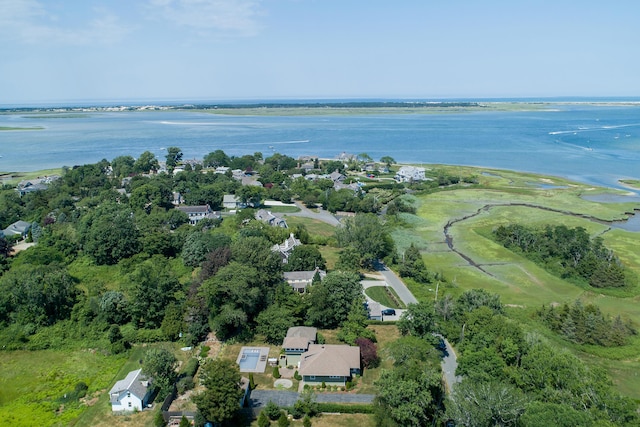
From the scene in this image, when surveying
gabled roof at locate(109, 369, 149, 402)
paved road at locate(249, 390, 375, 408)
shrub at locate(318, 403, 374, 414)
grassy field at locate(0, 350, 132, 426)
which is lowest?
grassy field at locate(0, 350, 132, 426)

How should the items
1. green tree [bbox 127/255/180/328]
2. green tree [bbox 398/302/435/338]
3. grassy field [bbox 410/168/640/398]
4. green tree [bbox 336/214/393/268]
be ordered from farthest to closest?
green tree [bbox 336/214/393/268] < grassy field [bbox 410/168/640/398] < green tree [bbox 127/255/180/328] < green tree [bbox 398/302/435/338]

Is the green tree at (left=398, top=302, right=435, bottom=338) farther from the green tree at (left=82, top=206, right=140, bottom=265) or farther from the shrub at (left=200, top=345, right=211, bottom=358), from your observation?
the green tree at (left=82, top=206, right=140, bottom=265)

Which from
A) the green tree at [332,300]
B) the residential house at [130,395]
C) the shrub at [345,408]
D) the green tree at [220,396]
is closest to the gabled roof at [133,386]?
the residential house at [130,395]

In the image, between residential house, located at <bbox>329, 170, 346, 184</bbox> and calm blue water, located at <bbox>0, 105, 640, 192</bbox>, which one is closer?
residential house, located at <bbox>329, 170, 346, 184</bbox>

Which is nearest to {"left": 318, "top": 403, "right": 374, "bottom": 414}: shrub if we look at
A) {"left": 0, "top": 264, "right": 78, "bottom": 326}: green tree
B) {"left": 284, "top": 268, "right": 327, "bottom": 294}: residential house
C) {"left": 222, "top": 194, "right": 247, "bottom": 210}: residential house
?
{"left": 284, "top": 268, "right": 327, "bottom": 294}: residential house

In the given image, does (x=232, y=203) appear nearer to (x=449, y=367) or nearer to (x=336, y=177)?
(x=336, y=177)

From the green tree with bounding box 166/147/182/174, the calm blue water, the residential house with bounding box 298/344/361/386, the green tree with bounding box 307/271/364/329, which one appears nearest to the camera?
the residential house with bounding box 298/344/361/386
